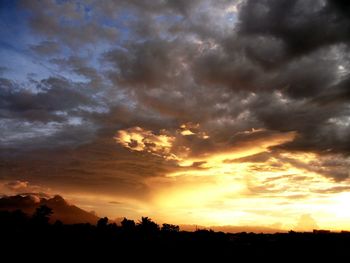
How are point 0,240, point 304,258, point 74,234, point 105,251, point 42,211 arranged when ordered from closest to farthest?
point 304,258, point 105,251, point 0,240, point 74,234, point 42,211

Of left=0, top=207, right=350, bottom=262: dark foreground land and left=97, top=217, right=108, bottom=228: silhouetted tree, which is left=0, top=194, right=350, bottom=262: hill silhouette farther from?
left=97, top=217, right=108, bottom=228: silhouetted tree

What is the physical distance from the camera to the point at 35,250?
145 feet

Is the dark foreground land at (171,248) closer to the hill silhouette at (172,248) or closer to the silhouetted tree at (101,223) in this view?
the hill silhouette at (172,248)

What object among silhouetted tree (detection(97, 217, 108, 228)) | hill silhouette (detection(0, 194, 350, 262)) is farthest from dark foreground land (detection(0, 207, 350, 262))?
silhouetted tree (detection(97, 217, 108, 228))

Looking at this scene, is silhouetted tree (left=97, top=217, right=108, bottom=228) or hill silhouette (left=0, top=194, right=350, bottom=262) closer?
hill silhouette (left=0, top=194, right=350, bottom=262)

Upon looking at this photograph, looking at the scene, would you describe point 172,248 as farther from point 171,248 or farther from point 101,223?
point 101,223

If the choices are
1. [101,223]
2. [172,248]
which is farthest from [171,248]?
[101,223]

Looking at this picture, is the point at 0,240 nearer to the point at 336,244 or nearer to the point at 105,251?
the point at 105,251

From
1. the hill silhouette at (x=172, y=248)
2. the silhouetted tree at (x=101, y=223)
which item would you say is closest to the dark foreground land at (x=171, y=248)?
the hill silhouette at (x=172, y=248)

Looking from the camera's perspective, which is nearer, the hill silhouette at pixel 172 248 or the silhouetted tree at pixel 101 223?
the hill silhouette at pixel 172 248

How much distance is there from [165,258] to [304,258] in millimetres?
16889

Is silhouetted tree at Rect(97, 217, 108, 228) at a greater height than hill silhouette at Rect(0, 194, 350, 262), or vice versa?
silhouetted tree at Rect(97, 217, 108, 228)

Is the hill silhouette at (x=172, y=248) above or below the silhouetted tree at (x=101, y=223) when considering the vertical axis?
below

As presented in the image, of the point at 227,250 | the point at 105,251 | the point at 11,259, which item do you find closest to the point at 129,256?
the point at 105,251
